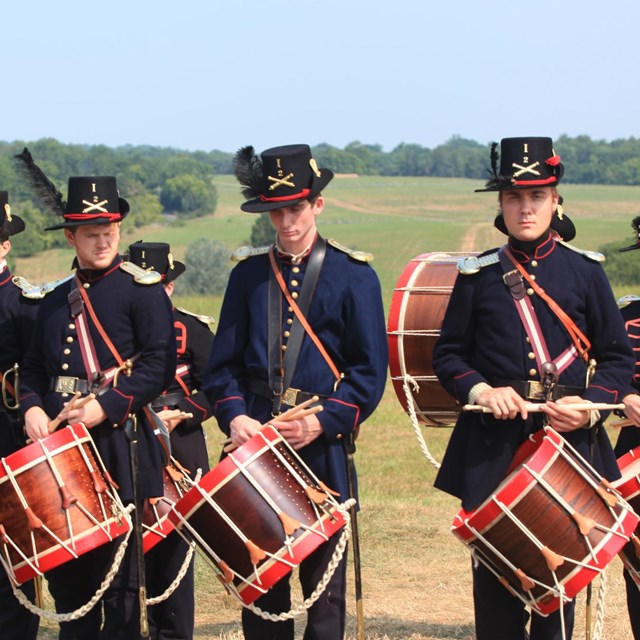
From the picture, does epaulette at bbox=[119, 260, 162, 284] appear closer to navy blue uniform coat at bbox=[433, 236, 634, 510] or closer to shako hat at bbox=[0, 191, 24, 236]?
shako hat at bbox=[0, 191, 24, 236]

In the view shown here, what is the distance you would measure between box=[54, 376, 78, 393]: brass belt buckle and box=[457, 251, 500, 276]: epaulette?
5.73ft

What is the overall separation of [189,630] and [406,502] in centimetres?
441

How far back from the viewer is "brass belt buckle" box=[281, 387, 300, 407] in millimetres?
5305

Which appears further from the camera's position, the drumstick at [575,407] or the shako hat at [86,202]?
the shako hat at [86,202]

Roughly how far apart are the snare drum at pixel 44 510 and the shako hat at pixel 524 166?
6.76 feet

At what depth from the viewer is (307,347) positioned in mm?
Answer: 5328

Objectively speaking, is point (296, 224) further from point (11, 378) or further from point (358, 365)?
point (11, 378)

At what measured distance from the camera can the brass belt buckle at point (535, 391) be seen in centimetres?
505

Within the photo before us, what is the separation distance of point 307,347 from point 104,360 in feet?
3.05

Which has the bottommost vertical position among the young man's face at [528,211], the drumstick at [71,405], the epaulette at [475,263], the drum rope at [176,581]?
the drum rope at [176,581]

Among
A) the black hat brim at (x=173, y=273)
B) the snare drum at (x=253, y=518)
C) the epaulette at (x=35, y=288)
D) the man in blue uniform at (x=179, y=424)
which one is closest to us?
the snare drum at (x=253, y=518)

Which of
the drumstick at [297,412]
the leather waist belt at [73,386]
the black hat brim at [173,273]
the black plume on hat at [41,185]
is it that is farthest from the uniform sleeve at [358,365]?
the black hat brim at [173,273]

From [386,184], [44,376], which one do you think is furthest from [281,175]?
[386,184]

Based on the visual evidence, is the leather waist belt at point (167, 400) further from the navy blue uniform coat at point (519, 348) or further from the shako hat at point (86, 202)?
the navy blue uniform coat at point (519, 348)
